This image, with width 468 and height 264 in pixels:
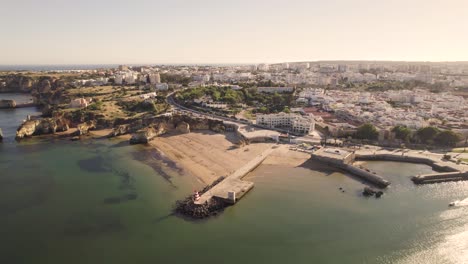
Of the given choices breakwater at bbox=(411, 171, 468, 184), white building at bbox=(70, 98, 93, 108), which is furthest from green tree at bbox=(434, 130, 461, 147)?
white building at bbox=(70, 98, 93, 108)

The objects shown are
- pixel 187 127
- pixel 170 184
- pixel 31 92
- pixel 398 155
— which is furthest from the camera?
pixel 31 92

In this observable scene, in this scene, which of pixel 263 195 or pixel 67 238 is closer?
pixel 67 238

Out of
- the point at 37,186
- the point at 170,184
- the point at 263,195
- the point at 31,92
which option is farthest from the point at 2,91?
the point at 263,195

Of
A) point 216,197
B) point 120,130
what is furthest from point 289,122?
point 120,130

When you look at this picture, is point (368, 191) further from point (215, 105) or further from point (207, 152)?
point (215, 105)

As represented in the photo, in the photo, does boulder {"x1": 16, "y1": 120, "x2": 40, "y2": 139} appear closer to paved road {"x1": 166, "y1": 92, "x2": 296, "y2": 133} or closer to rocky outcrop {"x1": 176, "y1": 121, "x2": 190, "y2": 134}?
rocky outcrop {"x1": 176, "y1": 121, "x2": 190, "y2": 134}

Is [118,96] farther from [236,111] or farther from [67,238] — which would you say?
[67,238]
